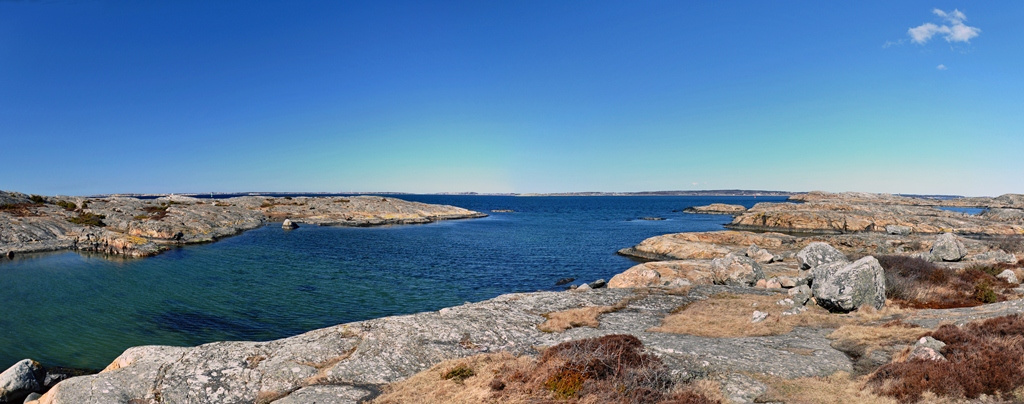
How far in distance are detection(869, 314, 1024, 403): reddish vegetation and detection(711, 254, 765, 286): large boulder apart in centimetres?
1988

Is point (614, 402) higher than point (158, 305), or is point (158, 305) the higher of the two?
point (614, 402)

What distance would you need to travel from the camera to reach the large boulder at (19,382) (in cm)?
1775

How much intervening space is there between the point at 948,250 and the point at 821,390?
38.3 metres

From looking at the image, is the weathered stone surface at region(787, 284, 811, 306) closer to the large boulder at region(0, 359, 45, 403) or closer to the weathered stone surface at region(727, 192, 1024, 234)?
the large boulder at region(0, 359, 45, 403)

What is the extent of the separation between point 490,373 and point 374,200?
139 m

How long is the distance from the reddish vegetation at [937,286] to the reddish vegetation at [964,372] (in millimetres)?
12512

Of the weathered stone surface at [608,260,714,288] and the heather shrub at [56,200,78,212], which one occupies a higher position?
the heather shrub at [56,200,78,212]

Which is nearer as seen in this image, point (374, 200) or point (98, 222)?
point (98, 222)

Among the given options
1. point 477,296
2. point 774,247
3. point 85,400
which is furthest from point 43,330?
point 774,247

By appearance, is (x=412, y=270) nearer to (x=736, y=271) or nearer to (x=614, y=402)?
(x=736, y=271)

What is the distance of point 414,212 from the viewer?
133m

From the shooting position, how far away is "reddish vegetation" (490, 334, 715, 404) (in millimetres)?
11594

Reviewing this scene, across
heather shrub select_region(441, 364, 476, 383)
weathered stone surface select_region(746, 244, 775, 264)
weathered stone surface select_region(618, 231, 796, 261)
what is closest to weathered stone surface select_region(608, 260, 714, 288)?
weathered stone surface select_region(746, 244, 775, 264)

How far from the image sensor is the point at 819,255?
32125 mm
